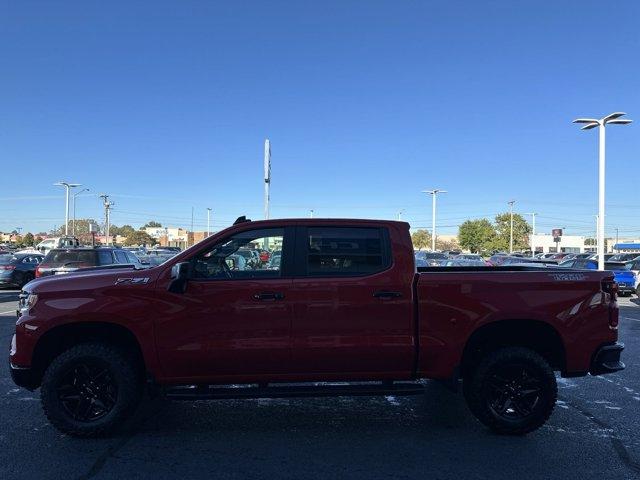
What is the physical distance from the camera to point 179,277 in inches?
182

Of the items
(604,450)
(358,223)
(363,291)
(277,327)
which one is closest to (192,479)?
(277,327)

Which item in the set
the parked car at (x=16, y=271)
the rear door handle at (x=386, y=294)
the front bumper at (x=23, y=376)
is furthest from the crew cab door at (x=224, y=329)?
the parked car at (x=16, y=271)

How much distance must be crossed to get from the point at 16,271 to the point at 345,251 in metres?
19.9

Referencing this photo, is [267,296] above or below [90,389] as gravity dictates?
above

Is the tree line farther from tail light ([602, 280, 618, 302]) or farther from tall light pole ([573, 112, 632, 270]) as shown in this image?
tail light ([602, 280, 618, 302])

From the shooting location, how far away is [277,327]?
15.5 ft

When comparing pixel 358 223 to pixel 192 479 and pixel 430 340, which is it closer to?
pixel 430 340

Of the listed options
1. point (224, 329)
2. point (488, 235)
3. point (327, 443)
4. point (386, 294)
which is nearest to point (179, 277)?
point (224, 329)

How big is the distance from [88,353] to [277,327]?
1.74 meters

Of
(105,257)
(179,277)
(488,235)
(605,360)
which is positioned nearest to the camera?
(179,277)

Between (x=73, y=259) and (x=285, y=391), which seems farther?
(x=73, y=259)

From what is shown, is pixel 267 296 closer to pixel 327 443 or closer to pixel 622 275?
pixel 327 443

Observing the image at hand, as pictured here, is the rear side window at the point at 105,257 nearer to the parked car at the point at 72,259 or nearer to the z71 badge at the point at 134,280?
the parked car at the point at 72,259

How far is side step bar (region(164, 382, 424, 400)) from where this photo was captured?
4.73 m
